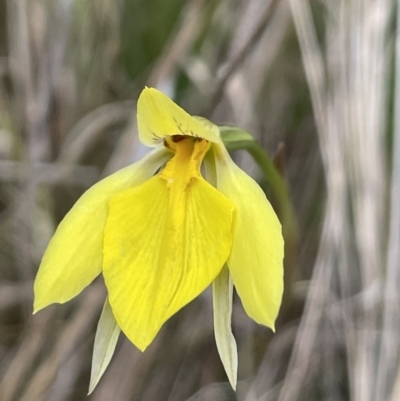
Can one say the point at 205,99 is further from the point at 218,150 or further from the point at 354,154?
the point at 218,150

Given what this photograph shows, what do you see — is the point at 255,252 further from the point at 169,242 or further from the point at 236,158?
the point at 236,158

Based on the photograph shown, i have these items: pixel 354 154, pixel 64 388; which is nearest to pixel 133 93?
pixel 354 154

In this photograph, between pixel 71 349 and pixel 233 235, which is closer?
pixel 233 235

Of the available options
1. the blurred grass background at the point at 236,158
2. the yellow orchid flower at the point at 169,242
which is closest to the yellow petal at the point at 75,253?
the yellow orchid flower at the point at 169,242

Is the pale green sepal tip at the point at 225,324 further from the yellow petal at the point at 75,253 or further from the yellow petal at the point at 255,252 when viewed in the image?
the yellow petal at the point at 75,253

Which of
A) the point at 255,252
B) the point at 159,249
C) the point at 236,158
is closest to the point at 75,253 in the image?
the point at 159,249

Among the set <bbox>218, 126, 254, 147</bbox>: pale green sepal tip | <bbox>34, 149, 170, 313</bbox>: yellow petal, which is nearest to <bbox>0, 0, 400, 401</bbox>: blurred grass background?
<bbox>218, 126, 254, 147</bbox>: pale green sepal tip
